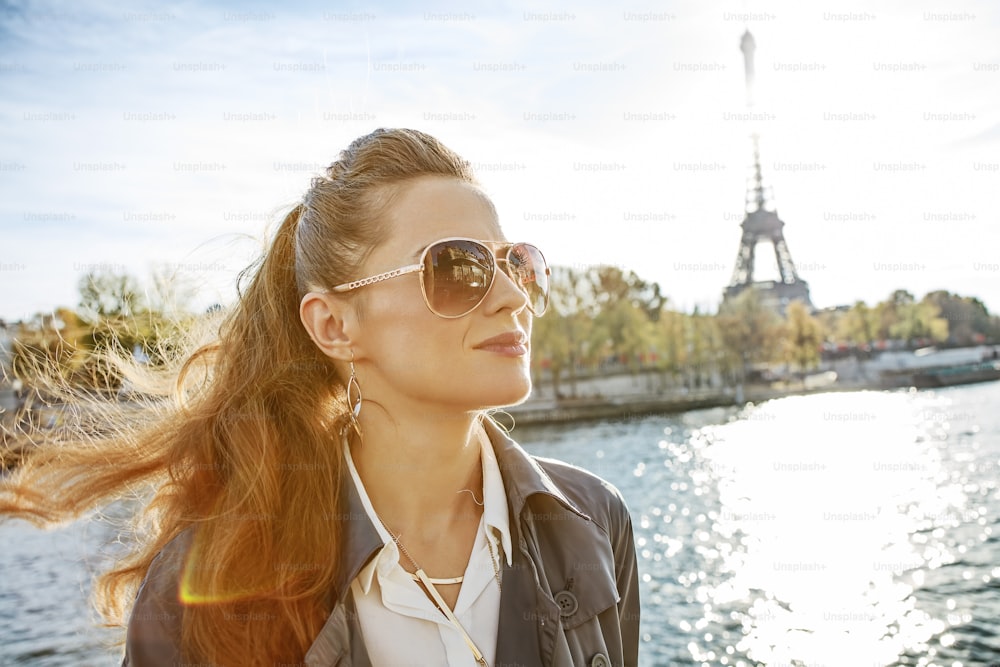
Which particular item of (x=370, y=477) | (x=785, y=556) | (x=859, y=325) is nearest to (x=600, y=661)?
(x=370, y=477)

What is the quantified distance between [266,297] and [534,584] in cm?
108

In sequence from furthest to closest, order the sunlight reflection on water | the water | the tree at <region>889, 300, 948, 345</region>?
the tree at <region>889, 300, 948, 345</region> → the sunlight reflection on water → the water

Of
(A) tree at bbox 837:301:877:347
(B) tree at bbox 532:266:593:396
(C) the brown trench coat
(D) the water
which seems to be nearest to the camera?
(C) the brown trench coat

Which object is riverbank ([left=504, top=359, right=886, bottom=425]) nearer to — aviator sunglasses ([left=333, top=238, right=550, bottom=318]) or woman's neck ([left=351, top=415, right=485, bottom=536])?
woman's neck ([left=351, top=415, right=485, bottom=536])

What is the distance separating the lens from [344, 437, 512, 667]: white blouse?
1.82 metres

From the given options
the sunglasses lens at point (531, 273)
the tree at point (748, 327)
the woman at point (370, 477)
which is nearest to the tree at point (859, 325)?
the tree at point (748, 327)

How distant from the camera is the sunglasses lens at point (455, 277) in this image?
1955 millimetres

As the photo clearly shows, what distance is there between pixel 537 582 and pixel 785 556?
15095 millimetres

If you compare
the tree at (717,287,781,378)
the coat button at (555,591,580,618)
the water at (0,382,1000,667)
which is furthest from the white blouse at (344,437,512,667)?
the tree at (717,287,781,378)

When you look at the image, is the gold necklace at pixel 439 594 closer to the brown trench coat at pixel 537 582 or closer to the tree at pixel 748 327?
the brown trench coat at pixel 537 582

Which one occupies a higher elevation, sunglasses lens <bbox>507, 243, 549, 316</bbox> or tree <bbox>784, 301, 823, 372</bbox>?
sunglasses lens <bbox>507, 243, 549, 316</bbox>

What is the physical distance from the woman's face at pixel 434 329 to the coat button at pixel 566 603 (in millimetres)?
478

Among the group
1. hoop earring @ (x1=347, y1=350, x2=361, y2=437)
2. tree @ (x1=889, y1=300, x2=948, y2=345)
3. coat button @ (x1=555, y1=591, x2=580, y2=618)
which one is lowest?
tree @ (x1=889, y1=300, x2=948, y2=345)

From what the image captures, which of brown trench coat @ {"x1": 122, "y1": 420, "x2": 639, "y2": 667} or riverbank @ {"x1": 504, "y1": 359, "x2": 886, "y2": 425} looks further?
riverbank @ {"x1": 504, "y1": 359, "x2": 886, "y2": 425}
